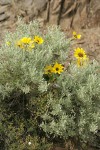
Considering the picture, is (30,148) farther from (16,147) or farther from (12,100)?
(12,100)

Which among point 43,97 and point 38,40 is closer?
point 43,97

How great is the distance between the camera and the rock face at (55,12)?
668 cm

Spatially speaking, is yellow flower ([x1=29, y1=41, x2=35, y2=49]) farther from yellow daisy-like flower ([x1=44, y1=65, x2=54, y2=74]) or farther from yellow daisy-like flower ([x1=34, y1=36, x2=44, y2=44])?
yellow daisy-like flower ([x1=44, y1=65, x2=54, y2=74])

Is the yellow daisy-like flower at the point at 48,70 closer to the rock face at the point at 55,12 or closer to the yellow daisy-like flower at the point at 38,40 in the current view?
Result: the yellow daisy-like flower at the point at 38,40

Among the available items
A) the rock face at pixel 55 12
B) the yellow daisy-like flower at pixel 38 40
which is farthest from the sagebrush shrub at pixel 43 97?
the rock face at pixel 55 12

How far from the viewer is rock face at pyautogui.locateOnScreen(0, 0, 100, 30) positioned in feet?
21.9

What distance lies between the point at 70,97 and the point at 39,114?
1.13 feet

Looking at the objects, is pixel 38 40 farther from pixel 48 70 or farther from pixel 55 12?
pixel 55 12

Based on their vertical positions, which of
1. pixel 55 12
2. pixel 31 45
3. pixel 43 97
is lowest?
pixel 43 97

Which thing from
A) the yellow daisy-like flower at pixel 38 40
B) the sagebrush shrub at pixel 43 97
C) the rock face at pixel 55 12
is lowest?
the sagebrush shrub at pixel 43 97

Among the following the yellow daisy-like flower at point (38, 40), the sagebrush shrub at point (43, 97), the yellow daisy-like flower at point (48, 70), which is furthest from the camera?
the yellow daisy-like flower at point (38, 40)

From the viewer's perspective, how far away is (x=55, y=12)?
6746 millimetres

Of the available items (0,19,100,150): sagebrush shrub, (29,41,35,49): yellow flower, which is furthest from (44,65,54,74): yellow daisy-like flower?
(29,41,35,49): yellow flower

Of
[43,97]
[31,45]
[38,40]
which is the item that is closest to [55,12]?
[38,40]
